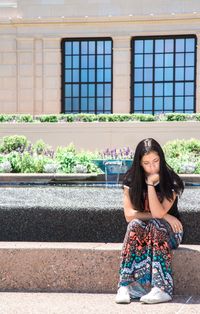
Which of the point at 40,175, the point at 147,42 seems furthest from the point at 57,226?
the point at 147,42

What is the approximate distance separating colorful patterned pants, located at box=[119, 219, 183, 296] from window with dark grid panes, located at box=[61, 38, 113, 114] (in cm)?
2234

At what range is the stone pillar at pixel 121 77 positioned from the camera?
26812mm

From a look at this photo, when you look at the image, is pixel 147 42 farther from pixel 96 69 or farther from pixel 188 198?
pixel 188 198

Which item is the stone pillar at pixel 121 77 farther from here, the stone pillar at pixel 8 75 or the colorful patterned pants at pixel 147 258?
the colorful patterned pants at pixel 147 258

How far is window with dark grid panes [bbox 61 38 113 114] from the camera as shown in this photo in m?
27.4

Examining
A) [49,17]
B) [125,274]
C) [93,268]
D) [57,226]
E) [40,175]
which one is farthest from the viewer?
[49,17]

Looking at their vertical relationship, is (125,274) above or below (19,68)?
below

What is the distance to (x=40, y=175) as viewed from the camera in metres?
9.16

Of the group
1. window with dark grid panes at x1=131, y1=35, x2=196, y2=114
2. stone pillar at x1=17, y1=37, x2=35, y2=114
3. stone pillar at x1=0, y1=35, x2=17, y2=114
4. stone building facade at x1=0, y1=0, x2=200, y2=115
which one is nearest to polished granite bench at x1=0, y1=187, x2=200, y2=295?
stone building facade at x1=0, y1=0, x2=200, y2=115

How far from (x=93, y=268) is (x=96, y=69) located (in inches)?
890

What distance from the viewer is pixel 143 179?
17.7ft

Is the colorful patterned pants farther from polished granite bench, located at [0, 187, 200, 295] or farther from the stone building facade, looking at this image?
the stone building facade

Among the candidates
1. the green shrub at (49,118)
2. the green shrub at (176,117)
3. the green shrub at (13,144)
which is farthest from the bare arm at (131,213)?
the green shrub at (49,118)

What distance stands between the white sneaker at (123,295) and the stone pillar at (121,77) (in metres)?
22.0
